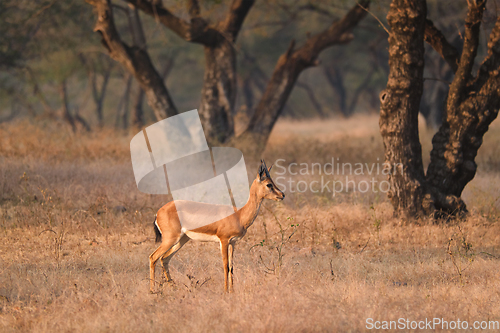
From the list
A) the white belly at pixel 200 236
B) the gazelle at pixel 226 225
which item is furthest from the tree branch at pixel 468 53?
the white belly at pixel 200 236

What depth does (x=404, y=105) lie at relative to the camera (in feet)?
21.7

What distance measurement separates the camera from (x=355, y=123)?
2227 cm

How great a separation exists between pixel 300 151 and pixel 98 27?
555 centimetres

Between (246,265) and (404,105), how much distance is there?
3.21 metres

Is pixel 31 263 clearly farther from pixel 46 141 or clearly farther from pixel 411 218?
pixel 46 141

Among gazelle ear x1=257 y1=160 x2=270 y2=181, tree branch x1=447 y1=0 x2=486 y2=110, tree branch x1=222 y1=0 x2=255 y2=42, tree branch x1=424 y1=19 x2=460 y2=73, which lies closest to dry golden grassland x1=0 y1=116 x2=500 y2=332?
gazelle ear x1=257 y1=160 x2=270 y2=181

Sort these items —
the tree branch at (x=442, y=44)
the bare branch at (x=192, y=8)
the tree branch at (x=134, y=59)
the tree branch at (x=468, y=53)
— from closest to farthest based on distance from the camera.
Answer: the tree branch at (x=468, y=53) → the tree branch at (x=442, y=44) → the tree branch at (x=134, y=59) → the bare branch at (x=192, y=8)

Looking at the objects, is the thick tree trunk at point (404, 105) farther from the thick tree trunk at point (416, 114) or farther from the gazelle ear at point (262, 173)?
the gazelle ear at point (262, 173)

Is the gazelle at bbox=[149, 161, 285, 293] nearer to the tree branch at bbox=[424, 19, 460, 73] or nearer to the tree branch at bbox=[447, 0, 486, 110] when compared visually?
the tree branch at bbox=[447, 0, 486, 110]

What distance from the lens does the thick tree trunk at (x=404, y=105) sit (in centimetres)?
650

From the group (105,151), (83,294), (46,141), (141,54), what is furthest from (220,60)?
(83,294)

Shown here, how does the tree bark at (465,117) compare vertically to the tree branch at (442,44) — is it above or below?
below

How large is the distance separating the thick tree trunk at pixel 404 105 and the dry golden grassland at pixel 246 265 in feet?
1.46

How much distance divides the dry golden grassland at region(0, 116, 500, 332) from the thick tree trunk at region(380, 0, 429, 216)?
17.5 inches
